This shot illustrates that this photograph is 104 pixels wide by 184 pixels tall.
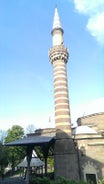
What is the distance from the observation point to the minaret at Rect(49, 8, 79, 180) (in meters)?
22.6

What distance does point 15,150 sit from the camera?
41.6m

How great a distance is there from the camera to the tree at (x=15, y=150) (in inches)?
1586

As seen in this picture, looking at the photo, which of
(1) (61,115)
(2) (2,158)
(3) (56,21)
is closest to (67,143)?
(1) (61,115)

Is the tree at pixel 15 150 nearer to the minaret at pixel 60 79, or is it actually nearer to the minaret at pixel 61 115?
the minaret at pixel 61 115

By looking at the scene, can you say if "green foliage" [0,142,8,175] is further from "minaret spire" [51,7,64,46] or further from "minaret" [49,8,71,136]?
"minaret spire" [51,7,64,46]

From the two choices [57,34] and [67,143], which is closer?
[67,143]

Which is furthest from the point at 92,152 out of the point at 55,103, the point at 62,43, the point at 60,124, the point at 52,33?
the point at 52,33

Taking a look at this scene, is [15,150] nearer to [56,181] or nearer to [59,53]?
[59,53]

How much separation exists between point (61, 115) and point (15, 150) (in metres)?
21.0

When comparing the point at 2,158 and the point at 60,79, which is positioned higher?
the point at 60,79

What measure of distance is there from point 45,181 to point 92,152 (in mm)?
9743

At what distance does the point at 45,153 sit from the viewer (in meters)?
26.1

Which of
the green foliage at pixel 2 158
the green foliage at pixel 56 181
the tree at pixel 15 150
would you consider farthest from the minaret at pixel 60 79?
the green foliage at pixel 2 158

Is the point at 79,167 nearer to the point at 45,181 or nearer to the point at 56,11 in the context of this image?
the point at 45,181
